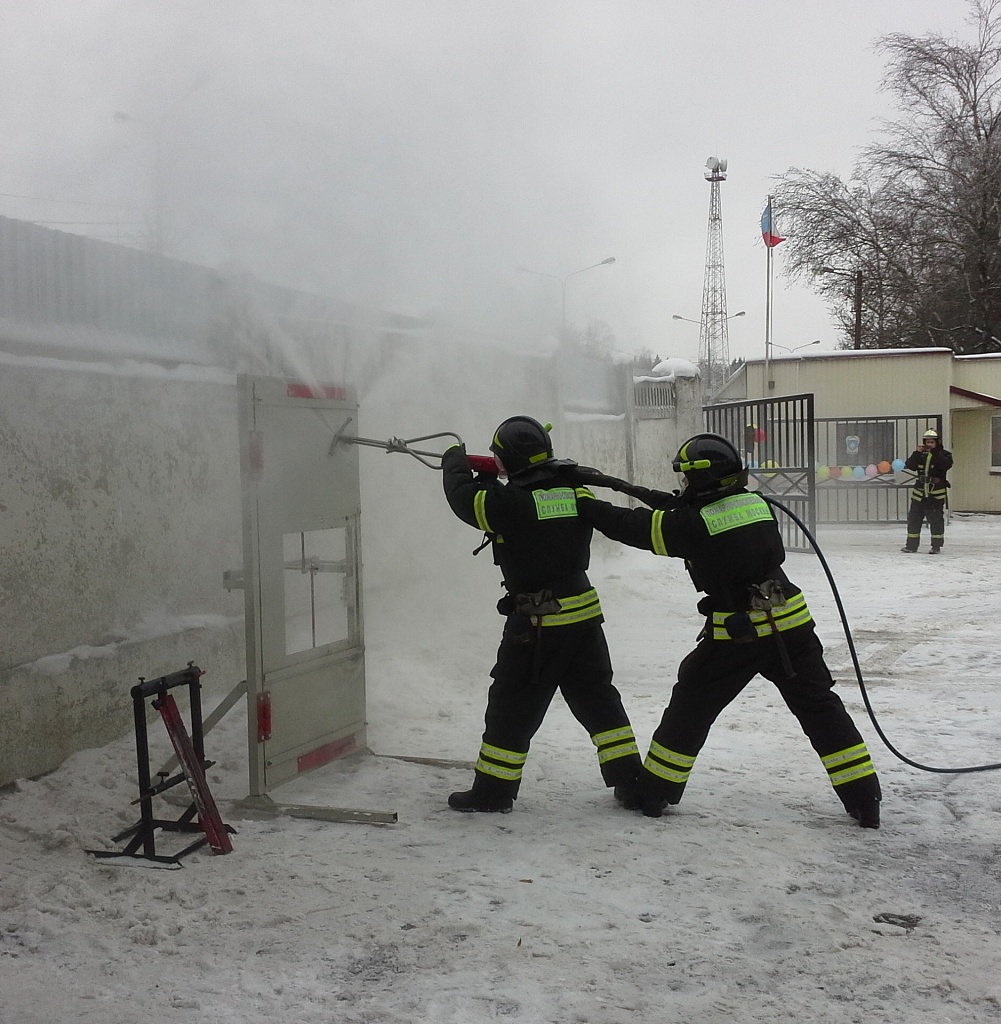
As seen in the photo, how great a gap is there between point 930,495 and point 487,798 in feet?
33.9

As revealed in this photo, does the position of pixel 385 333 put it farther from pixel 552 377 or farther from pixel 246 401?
pixel 552 377

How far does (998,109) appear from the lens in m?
24.9

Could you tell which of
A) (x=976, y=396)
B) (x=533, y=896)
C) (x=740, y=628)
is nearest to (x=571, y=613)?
(x=740, y=628)

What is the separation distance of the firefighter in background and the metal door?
32.7ft

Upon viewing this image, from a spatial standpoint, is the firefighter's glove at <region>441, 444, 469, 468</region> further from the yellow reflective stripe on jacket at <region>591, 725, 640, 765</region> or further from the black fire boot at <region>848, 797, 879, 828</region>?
the black fire boot at <region>848, 797, 879, 828</region>

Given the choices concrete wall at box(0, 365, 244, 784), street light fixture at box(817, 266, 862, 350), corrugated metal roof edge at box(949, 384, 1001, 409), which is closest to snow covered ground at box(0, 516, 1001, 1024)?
concrete wall at box(0, 365, 244, 784)

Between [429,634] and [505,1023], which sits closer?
[505,1023]

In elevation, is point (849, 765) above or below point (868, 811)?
above

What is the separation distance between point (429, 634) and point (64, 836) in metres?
3.46

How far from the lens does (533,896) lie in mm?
3311

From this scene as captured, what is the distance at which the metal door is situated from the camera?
Answer: 4.10 m

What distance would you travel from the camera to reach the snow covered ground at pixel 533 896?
8.80 ft

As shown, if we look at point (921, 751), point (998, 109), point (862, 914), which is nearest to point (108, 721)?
point (862, 914)

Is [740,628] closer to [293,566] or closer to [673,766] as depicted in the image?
[673,766]
